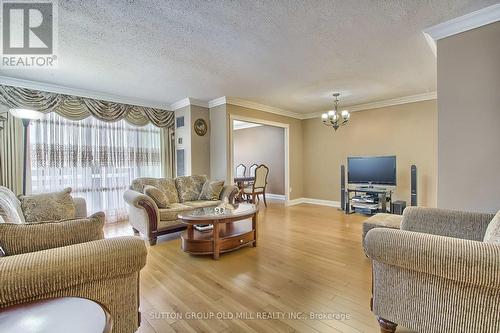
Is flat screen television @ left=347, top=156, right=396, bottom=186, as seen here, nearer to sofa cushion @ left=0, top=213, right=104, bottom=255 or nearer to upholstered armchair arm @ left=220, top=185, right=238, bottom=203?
upholstered armchair arm @ left=220, top=185, right=238, bottom=203

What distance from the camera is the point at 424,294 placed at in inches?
51.1

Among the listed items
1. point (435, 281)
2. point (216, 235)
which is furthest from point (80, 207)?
point (435, 281)

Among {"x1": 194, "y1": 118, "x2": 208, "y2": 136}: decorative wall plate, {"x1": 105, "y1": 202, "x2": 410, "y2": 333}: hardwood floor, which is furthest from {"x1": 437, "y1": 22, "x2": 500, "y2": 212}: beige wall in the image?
{"x1": 194, "y1": 118, "x2": 208, "y2": 136}: decorative wall plate

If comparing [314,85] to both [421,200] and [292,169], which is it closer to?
[292,169]

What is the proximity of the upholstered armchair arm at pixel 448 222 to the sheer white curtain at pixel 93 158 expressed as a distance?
4653 mm

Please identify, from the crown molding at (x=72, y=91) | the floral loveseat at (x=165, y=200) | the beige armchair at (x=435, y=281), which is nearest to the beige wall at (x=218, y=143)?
the floral loveseat at (x=165, y=200)

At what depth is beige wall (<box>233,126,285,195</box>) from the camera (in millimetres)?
7098

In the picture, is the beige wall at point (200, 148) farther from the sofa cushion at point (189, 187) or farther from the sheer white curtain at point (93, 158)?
the sheer white curtain at point (93, 158)

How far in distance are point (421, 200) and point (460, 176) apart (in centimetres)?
303

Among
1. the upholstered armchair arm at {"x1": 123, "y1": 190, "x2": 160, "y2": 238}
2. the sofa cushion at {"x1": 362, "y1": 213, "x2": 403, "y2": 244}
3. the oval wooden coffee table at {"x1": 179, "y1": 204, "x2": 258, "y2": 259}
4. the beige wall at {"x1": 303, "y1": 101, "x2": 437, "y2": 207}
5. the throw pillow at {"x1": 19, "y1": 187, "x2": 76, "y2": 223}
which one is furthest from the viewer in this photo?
the beige wall at {"x1": 303, "y1": 101, "x2": 437, "y2": 207}

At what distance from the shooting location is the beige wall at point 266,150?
7098 mm

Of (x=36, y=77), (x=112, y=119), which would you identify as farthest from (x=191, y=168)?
(x=36, y=77)

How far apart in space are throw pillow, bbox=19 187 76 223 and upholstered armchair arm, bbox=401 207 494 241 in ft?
11.4

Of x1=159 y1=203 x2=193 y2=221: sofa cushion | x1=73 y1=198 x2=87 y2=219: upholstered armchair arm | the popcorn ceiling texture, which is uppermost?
the popcorn ceiling texture
